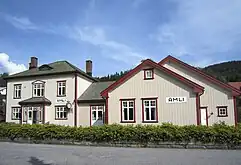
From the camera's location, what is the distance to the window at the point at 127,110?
→ 75.9 feet

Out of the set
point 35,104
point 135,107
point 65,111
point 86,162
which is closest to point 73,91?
point 65,111

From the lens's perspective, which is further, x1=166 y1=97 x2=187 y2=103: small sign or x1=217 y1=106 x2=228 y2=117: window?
x1=217 y1=106 x2=228 y2=117: window

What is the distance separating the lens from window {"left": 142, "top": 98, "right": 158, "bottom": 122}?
22.5m

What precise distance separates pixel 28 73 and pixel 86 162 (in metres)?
25.8

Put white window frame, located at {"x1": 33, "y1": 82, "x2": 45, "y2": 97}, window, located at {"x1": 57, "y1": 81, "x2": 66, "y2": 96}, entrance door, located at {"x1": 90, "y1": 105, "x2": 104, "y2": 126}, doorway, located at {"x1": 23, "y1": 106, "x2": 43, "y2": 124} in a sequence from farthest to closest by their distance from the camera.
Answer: white window frame, located at {"x1": 33, "y1": 82, "x2": 45, "y2": 97} < window, located at {"x1": 57, "y1": 81, "x2": 66, "y2": 96} < doorway, located at {"x1": 23, "y1": 106, "x2": 43, "y2": 124} < entrance door, located at {"x1": 90, "y1": 105, "x2": 104, "y2": 126}

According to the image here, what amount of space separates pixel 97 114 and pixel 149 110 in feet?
28.2

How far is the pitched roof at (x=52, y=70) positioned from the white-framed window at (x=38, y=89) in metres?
1.32

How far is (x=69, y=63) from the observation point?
3447 centimetres

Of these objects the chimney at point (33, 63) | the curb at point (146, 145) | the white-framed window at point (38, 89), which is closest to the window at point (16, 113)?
the white-framed window at point (38, 89)

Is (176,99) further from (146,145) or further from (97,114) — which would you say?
(97,114)

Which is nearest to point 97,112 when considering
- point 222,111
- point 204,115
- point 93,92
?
point 93,92

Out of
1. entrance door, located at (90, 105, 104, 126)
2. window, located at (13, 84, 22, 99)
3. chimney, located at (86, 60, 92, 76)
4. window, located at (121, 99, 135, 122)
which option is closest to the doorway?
window, located at (13, 84, 22, 99)

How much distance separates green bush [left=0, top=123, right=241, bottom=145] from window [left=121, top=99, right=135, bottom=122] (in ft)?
16.0

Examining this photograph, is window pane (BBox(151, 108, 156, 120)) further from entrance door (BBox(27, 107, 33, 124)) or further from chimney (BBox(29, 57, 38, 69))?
chimney (BBox(29, 57, 38, 69))
